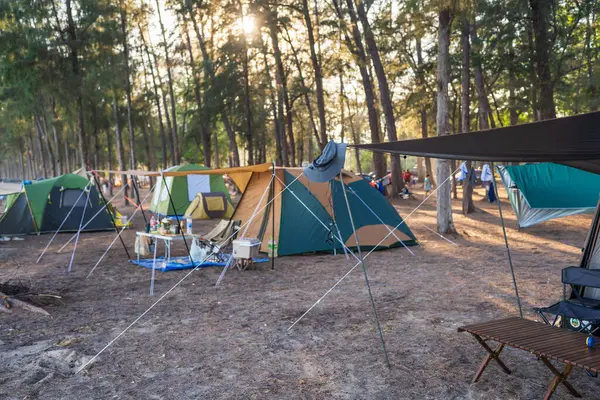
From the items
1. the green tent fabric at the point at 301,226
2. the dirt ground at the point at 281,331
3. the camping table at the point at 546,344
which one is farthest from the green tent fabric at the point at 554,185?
the camping table at the point at 546,344

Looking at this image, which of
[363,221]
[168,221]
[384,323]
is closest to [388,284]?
[384,323]

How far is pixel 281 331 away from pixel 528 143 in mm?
2983

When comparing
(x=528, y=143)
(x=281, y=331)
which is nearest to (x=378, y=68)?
(x=281, y=331)

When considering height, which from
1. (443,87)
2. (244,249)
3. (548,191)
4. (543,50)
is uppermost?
(543,50)

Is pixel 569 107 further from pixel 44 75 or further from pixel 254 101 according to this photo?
pixel 44 75

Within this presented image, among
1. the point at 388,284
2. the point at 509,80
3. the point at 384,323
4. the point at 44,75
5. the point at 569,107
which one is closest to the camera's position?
the point at 384,323

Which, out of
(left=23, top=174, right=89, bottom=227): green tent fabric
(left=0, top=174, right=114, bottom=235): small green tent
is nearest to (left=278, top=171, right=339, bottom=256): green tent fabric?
(left=0, top=174, right=114, bottom=235): small green tent

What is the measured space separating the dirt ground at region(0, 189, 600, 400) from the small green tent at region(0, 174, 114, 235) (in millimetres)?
4801

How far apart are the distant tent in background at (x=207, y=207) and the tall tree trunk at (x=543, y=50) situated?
1052cm

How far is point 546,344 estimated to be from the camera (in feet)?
11.0

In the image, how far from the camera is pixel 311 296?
21.5ft

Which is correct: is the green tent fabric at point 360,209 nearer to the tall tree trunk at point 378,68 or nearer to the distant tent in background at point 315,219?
the distant tent in background at point 315,219

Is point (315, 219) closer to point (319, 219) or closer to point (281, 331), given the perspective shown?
point (319, 219)

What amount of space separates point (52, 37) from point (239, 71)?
7023 mm
